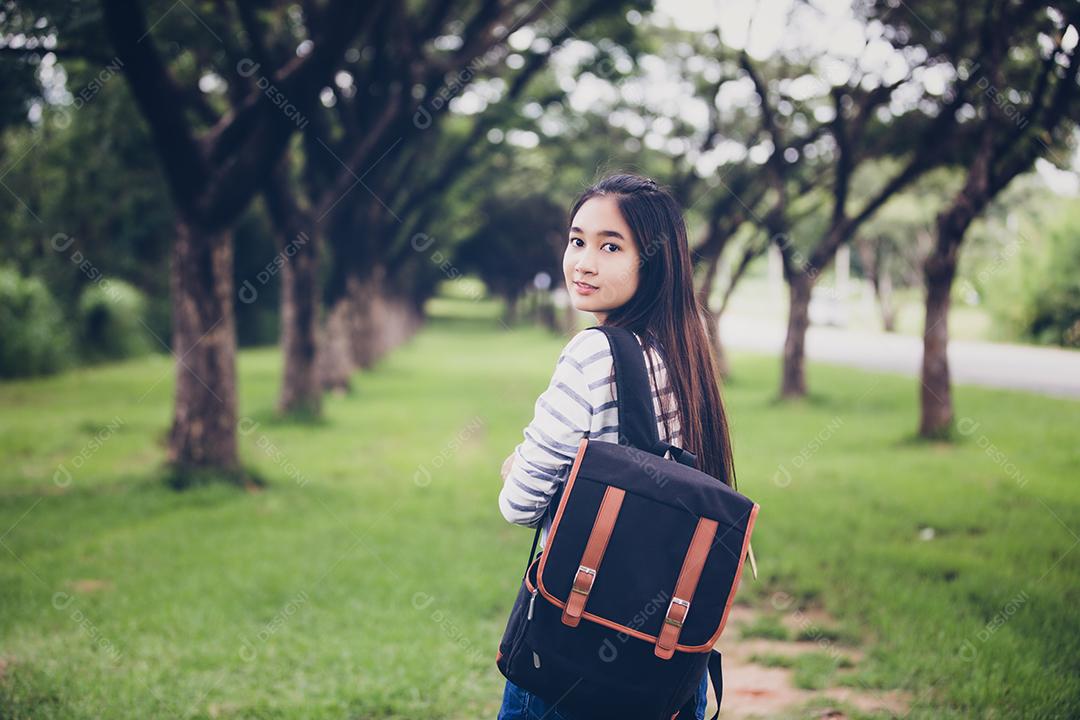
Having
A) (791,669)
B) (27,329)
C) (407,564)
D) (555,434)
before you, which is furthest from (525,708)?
(27,329)

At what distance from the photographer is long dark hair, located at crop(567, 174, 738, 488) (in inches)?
85.3

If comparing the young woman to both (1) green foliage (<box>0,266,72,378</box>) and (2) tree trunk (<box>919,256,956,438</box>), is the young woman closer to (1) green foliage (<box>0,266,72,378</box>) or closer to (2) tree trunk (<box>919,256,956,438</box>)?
(2) tree trunk (<box>919,256,956,438</box>)

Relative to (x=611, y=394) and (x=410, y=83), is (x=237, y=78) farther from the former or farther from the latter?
(x=611, y=394)

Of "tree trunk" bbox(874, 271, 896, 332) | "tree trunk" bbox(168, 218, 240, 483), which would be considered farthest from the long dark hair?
"tree trunk" bbox(874, 271, 896, 332)

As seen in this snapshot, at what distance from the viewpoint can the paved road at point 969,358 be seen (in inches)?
578

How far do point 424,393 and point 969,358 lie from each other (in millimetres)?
12028

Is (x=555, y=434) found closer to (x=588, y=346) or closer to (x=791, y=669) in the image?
(x=588, y=346)

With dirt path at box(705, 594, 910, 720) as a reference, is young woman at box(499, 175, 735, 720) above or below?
above

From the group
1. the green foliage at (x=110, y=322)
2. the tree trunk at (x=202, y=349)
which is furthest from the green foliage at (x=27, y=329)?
the tree trunk at (x=202, y=349)

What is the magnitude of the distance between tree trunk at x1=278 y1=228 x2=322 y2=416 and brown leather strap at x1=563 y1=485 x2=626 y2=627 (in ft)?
36.0

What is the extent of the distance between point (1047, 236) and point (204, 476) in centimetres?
2093

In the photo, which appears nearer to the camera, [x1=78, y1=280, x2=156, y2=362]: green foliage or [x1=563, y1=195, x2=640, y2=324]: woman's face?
[x1=563, y1=195, x2=640, y2=324]: woman's face

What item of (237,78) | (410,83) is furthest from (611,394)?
(410,83)

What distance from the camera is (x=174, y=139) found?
7.29 metres
